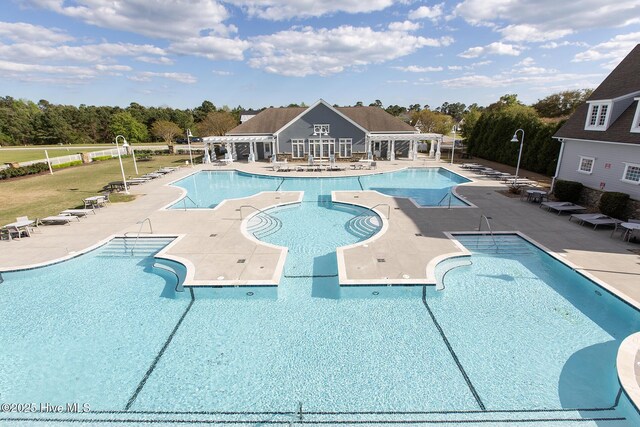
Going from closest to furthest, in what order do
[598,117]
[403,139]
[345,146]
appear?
[598,117]
[403,139]
[345,146]

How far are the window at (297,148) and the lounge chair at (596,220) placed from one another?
27106 mm

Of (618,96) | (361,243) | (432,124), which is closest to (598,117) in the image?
(618,96)

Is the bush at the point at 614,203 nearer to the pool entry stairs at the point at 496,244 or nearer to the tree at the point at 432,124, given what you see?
the pool entry stairs at the point at 496,244

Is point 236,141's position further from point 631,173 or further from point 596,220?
point 631,173

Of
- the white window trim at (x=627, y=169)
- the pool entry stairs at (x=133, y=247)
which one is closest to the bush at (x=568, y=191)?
the white window trim at (x=627, y=169)

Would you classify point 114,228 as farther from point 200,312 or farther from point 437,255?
point 437,255

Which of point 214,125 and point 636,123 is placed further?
point 214,125

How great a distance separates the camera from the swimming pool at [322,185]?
21.3m

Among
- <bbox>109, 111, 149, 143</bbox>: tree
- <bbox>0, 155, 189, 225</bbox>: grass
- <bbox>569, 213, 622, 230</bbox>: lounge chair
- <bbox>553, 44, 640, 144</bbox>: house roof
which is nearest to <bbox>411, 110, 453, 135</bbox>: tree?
<bbox>553, 44, 640, 144</bbox>: house roof

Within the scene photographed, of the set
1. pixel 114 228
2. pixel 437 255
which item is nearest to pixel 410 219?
pixel 437 255

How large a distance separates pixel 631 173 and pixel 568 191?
2976mm

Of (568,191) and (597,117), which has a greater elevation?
(597,117)

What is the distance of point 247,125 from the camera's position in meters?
39.7

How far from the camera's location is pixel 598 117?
711 inches
